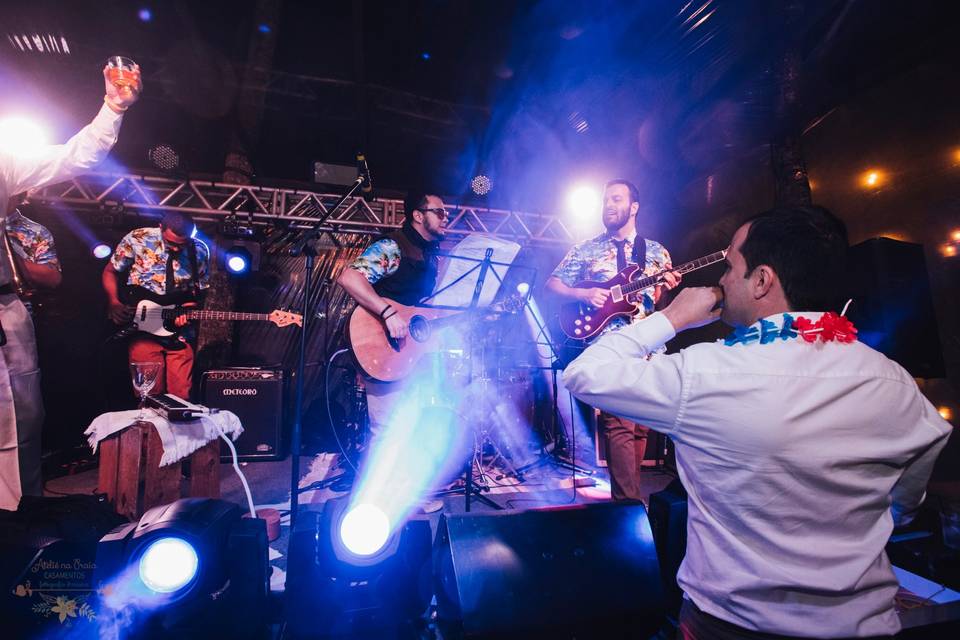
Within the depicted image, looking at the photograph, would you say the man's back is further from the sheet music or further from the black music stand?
the sheet music

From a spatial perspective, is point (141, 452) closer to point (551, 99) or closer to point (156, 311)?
point (156, 311)

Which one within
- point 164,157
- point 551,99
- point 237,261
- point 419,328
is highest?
Result: point 551,99

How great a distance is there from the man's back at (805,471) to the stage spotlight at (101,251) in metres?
Answer: 8.87

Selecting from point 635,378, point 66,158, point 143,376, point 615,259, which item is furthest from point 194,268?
point 635,378

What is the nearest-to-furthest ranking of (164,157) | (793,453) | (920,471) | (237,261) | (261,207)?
(793,453) → (920,471) → (237,261) → (164,157) → (261,207)

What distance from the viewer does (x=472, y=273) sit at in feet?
11.3

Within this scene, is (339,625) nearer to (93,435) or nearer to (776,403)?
(776,403)

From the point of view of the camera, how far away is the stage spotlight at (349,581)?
1.60m

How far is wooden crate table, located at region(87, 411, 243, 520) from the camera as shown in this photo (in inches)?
110

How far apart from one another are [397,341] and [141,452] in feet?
6.33

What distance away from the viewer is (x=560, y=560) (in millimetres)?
1539

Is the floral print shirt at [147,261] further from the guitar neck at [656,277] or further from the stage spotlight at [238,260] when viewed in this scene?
the guitar neck at [656,277]

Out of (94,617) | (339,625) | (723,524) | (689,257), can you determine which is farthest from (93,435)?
(689,257)

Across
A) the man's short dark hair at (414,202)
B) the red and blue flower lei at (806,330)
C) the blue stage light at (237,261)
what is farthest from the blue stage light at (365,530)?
the blue stage light at (237,261)
